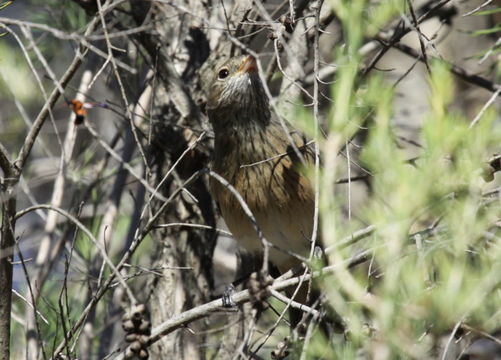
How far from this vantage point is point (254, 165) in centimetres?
482

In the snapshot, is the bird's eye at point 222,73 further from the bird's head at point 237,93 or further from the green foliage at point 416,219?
the green foliage at point 416,219

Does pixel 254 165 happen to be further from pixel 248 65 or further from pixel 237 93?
pixel 248 65

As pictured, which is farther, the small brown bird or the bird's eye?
the bird's eye

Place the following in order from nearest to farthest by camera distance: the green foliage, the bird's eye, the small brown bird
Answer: the green foliage
the small brown bird
the bird's eye

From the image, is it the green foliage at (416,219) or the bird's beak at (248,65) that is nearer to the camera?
the green foliage at (416,219)

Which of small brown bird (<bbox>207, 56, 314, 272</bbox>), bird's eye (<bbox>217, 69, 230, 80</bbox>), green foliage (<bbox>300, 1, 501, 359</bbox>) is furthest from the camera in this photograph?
bird's eye (<bbox>217, 69, 230, 80</bbox>)

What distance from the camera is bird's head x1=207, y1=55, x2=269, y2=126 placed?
4.90 metres

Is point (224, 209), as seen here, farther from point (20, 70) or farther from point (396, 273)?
point (396, 273)

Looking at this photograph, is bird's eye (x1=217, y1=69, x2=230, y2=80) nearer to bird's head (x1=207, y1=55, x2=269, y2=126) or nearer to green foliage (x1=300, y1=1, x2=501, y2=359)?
bird's head (x1=207, y1=55, x2=269, y2=126)

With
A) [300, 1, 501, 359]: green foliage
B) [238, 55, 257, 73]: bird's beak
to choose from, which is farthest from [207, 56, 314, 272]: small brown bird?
[300, 1, 501, 359]: green foliage

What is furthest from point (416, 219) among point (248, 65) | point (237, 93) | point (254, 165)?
point (237, 93)

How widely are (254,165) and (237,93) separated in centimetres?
54

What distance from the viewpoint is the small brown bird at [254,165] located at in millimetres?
4750

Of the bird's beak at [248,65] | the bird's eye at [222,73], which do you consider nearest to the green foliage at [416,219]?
the bird's beak at [248,65]
